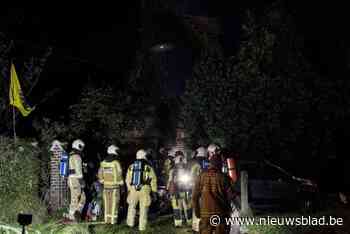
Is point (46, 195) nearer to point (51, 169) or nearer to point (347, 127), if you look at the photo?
point (51, 169)

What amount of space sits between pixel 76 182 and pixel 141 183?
202 centimetres

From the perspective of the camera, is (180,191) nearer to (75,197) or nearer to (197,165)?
(197,165)

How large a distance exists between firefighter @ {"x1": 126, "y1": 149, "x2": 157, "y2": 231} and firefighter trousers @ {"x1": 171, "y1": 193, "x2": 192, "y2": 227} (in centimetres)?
72

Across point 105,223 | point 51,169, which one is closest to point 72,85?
point 51,169

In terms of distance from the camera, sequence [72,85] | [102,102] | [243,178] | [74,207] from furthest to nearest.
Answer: [72,85] < [102,102] < [74,207] < [243,178]

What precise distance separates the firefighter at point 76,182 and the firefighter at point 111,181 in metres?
0.70

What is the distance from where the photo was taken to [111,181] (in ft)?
40.7

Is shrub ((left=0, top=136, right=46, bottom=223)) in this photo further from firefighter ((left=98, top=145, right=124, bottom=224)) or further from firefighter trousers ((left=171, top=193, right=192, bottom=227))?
firefighter trousers ((left=171, top=193, right=192, bottom=227))

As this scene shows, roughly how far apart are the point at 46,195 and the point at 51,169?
29.3 inches

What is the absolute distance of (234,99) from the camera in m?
16.6

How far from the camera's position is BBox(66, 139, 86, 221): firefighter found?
12891mm

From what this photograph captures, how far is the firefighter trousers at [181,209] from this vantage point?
12555 mm

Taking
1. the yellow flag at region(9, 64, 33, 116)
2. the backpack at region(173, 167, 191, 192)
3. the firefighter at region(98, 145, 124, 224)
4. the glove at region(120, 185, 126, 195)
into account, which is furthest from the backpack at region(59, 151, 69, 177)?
the backpack at region(173, 167, 191, 192)

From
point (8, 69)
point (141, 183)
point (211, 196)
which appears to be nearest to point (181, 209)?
point (141, 183)
